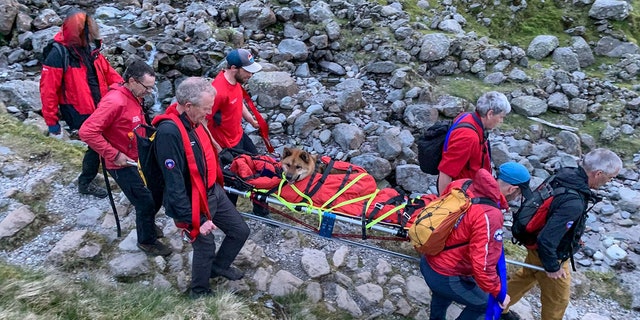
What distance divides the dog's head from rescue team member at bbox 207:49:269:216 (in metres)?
0.56

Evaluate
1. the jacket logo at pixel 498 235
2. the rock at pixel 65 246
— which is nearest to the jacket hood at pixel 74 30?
the rock at pixel 65 246

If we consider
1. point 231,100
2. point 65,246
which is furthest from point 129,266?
point 231,100

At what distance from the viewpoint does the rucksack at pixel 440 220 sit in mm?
4234

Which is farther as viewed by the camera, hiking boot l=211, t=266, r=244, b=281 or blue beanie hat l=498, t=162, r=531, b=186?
hiking boot l=211, t=266, r=244, b=281

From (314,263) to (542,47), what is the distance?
10318 millimetres

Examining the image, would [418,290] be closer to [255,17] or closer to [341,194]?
[341,194]

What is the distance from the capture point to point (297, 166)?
17.7 ft

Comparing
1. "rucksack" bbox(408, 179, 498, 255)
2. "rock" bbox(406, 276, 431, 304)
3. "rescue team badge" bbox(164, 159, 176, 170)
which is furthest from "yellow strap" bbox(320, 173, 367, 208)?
"rescue team badge" bbox(164, 159, 176, 170)

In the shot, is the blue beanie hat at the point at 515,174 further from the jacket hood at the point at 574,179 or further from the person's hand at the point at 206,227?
the person's hand at the point at 206,227

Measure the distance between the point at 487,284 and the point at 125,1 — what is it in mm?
13963

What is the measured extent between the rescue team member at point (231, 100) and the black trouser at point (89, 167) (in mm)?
1778

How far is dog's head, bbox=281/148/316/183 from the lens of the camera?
535 cm

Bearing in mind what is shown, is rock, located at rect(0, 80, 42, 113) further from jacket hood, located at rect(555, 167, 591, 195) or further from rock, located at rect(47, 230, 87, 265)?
jacket hood, located at rect(555, 167, 591, 195)

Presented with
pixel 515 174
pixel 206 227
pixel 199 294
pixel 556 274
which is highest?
pixel 515 174
